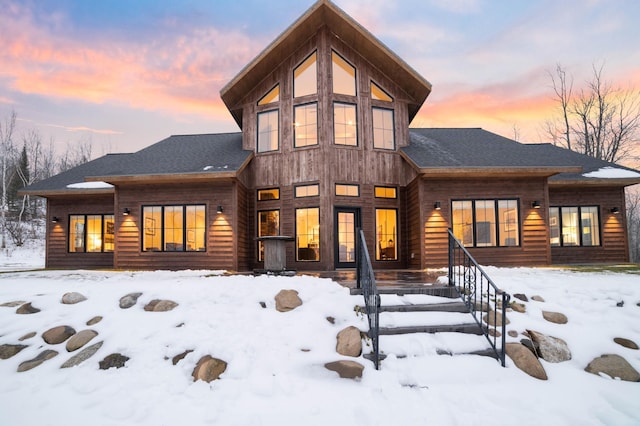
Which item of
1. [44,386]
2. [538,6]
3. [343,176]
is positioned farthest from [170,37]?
[538,6]

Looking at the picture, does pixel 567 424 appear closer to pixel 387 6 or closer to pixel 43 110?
pixel 387 6

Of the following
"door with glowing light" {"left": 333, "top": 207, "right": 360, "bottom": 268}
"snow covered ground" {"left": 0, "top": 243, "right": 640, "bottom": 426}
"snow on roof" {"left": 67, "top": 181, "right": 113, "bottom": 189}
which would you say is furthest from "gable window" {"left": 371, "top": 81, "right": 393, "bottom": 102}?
"snow on roof" {"left": 67, "top": 181, "right": 113, "bottom": 189}

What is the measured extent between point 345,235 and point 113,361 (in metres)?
7.28

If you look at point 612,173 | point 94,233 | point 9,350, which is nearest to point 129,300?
point 9,350

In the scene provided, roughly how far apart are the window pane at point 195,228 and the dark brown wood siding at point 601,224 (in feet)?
40.3

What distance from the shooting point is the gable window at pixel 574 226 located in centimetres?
1224

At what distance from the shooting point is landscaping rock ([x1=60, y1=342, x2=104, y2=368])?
4.21 meters

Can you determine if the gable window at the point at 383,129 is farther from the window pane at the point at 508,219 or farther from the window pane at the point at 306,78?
the window pane at the point at 508,219

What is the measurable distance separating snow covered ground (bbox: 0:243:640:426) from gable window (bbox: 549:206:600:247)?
23.8ft

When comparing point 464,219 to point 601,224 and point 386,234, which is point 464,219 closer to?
point 386,234

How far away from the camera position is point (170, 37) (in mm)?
15242

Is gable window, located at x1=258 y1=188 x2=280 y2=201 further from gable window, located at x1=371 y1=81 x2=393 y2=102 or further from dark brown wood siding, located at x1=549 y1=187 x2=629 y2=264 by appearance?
dark brown wood siding, located at x1=549 y1=187 x2=629 y2=264

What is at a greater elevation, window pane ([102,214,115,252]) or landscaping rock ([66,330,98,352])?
window pane ([102,214,115,252])

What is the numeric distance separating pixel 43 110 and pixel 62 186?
2766 centimetres
